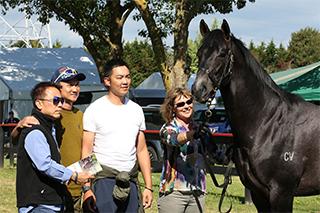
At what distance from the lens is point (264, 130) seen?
16.7 feet

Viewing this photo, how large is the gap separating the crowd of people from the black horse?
49 cm

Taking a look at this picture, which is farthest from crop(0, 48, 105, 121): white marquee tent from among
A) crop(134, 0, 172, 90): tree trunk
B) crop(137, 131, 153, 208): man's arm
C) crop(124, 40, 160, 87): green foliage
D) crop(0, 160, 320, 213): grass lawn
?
crop(124, 40, 160, 87): green foliage

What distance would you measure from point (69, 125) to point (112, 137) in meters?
0.64

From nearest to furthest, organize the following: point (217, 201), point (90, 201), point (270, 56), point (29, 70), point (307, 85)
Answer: point (90, 201) < point (217, 201) < point (307, 85) < point (29, 70) < point (270, 56)

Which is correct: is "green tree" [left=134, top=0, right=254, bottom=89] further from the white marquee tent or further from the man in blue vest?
the man in blue vest

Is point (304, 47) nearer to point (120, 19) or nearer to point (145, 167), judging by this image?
point (120, 19)

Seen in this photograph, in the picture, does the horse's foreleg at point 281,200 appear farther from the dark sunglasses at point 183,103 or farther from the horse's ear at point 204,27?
the horse's ear at point 204,27

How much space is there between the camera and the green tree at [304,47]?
46.8 m

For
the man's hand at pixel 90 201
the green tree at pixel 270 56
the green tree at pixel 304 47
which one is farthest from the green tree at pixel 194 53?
the green tree at pixel 304 47

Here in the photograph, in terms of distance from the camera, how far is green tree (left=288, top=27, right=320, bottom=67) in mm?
46844

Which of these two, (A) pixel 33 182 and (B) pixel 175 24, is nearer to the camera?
(A) pixel 33 182

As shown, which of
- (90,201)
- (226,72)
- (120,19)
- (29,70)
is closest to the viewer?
(90,201)

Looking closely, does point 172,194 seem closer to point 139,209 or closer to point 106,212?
point 139,209

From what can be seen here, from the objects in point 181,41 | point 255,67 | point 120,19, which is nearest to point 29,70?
point 120,19
